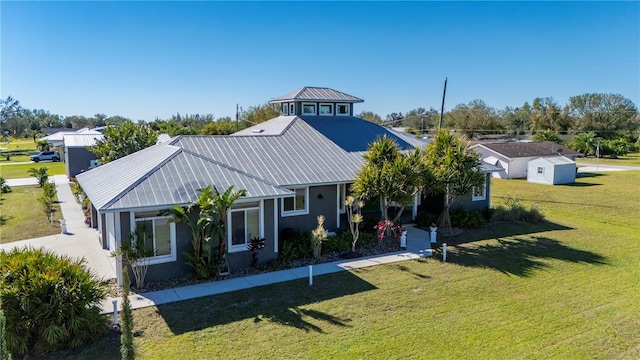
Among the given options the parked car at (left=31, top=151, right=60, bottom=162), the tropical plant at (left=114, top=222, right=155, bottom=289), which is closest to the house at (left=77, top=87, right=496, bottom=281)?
the tropical plant at (left=114, top=222, right=155, bottom=289)

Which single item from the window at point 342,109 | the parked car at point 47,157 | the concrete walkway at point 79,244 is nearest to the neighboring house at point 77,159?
the concrete walkway at point 79,244

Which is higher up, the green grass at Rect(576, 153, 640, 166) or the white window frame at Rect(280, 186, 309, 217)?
the green grass at Rect(576, 153, 640, 166)

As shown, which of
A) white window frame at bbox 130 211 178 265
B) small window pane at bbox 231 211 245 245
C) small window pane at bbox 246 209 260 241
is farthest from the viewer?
small window pane at bbox 246 209 260 241

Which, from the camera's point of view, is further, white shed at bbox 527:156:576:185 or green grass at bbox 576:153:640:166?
green grass at bbox 576:153:640:166

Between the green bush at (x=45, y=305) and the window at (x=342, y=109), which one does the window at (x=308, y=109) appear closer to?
the window at (x=342, y=109)

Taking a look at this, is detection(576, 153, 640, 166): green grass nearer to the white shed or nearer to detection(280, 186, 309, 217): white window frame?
the white shed

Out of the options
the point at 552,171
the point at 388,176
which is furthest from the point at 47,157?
the point at 552,171

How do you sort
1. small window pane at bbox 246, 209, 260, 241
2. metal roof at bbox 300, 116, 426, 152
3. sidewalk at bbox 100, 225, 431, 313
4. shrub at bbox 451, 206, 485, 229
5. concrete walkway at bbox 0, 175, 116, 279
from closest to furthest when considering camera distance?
sidewalk at bbox 100, 225, 431, 313
small window pane at bbox 246, 209, 260, 241
concrete walkway at bbox 0, 175, 116, 279
shrub at bbox 451, 206, 485, 229
metal roof at bbox 300, 116, 426, 152

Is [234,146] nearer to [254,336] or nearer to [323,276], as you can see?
[323,276]
